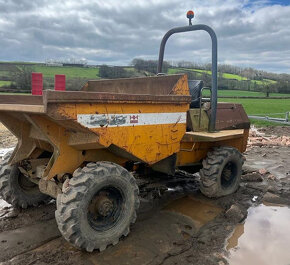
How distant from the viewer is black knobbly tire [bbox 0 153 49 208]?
4371 mm

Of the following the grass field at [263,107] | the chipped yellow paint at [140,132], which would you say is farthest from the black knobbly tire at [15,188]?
the grass field at [263,107]

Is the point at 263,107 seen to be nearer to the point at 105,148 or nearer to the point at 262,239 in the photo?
the point at 262,239

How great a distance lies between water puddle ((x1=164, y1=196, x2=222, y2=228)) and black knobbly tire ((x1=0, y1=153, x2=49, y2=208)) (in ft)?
6.48

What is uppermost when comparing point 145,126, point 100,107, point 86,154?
point 100,107

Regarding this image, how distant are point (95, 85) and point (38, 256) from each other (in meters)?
2.98

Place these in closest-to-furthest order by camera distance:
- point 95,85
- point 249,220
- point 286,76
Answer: point 249,220
point 95,85
point 286,76

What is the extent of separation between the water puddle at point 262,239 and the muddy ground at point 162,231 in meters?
0.10

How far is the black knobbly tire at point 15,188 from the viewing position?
14.3ft

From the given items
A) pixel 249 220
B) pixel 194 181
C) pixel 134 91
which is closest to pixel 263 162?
pixel 194 181

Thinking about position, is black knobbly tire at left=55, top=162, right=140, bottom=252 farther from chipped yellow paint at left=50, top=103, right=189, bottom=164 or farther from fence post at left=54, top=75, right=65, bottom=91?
fence post at left=54, top=75, right=65, bottom=91

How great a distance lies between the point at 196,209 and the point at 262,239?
3.51 ft

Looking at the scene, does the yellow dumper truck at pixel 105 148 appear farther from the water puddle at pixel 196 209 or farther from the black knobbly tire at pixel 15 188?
the water puddle at pixel 196 209

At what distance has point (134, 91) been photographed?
15.9 ft

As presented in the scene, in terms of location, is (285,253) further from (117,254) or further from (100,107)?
(100,107)
